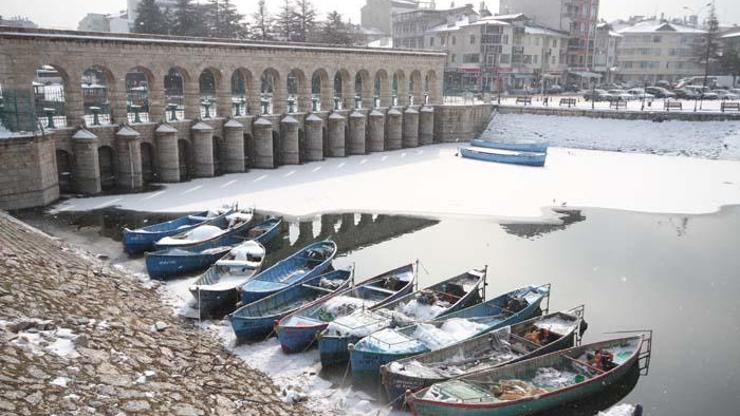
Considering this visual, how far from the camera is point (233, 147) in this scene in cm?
4066

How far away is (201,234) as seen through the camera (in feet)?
78.4

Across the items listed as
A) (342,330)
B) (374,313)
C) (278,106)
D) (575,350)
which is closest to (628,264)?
(575,350)

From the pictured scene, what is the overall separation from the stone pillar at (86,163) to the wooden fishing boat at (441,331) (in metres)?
23.9

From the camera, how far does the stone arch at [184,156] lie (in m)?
40.0

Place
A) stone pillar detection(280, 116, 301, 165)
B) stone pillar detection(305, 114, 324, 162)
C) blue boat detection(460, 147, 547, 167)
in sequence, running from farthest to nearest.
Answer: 1. blue boat detection(460, 147, 547, 167)
2. stone pillar detection(305, 114, 324, 162)
3. stone pillar detection(280, 116, 301, 165)

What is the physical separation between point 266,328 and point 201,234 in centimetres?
802

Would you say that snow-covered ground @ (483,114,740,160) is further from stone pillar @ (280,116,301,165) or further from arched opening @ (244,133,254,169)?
arched opening @ (244,133,254,169)

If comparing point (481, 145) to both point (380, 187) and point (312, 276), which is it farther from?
point (312, 276)

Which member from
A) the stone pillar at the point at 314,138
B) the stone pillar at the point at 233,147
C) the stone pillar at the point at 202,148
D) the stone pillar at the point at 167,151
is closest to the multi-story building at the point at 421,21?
the stone pillar at the point at 314,138

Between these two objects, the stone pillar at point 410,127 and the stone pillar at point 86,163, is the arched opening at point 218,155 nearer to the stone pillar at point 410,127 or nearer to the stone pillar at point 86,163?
the stone pillar at point 86,163

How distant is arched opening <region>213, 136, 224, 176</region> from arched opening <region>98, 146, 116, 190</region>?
6.77 meters

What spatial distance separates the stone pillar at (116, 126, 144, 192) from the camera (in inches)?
1363

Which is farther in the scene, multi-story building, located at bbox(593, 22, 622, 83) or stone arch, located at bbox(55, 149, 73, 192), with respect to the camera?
multi-story building, located at bbox(593, 22, 622, 83)

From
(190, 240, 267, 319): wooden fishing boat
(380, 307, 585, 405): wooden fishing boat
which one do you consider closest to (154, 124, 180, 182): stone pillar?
(190, 240, 267, 319): wooden fishing boat
